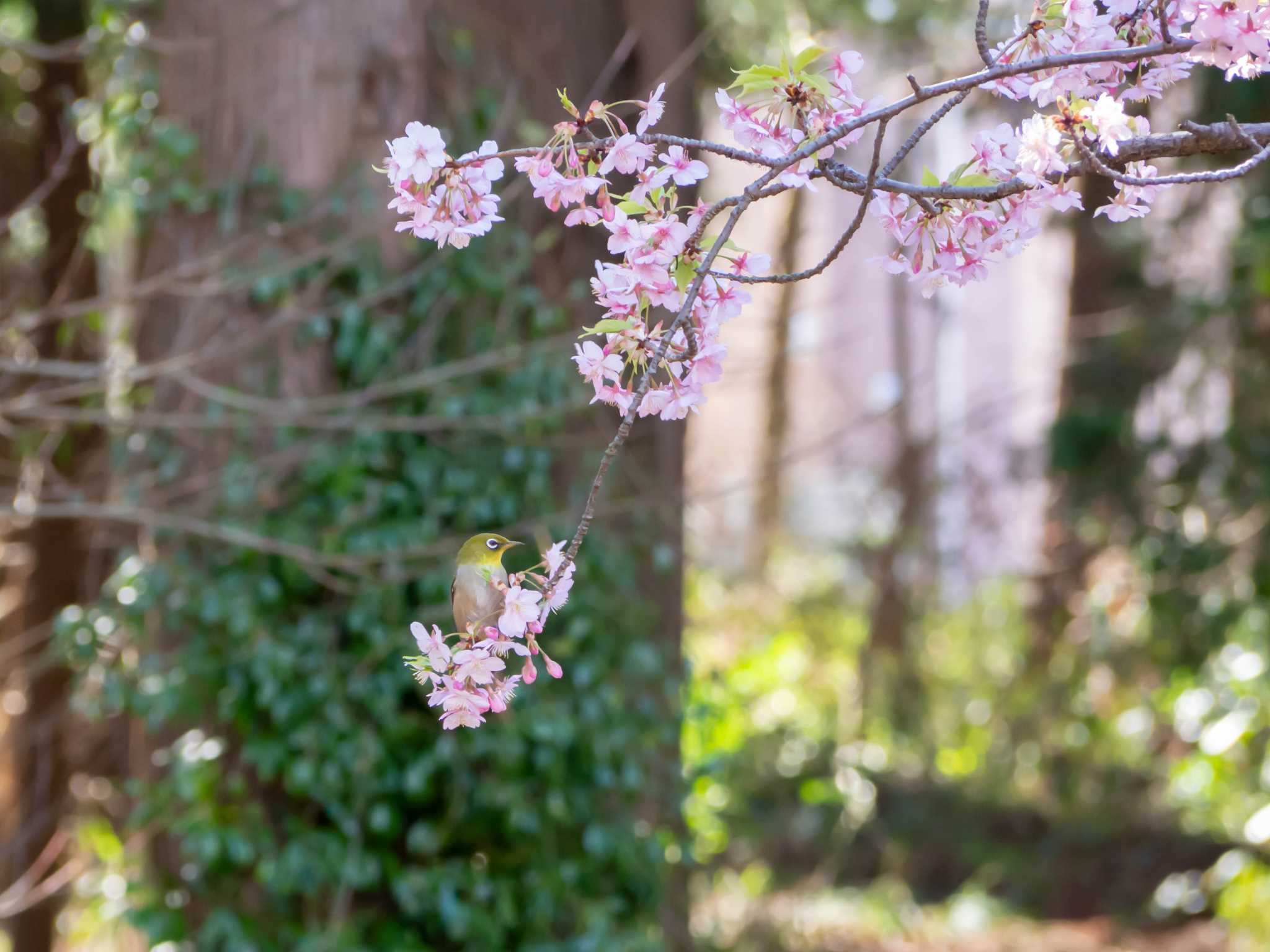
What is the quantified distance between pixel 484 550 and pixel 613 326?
1.57 ft

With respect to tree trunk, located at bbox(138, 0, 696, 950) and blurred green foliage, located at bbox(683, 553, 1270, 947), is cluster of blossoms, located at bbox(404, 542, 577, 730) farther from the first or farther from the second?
blurred green foliage, located at bbox(683, 553, 1270, 947)

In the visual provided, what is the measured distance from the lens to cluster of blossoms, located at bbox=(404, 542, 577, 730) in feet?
3.11

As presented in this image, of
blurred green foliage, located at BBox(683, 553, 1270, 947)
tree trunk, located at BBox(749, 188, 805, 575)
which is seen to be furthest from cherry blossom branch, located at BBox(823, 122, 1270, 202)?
tree trunk, located at BBox(749, 188, 805, 575)

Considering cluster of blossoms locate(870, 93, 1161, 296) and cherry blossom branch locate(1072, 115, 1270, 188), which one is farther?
cluster of blossoms locate(870, 93, 1161, 296)

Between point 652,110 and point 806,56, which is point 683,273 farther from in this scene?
point 806,56

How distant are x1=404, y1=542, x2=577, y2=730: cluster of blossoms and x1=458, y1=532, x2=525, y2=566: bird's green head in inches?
17.0

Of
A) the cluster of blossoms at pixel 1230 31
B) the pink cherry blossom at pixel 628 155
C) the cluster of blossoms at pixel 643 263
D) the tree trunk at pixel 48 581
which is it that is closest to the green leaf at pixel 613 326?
the cluster of blossoms at pixel 643 263

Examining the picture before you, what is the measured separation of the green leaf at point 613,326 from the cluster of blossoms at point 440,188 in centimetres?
14

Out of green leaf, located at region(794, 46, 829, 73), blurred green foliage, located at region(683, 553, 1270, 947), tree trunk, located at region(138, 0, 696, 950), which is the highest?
tree trunk, located at region(138, 0, 696, 950)

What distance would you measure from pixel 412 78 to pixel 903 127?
3834 mm

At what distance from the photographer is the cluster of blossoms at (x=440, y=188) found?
107 cm

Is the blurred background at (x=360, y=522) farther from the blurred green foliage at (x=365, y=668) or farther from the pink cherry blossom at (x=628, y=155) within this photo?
the pink cherry blossom at (x=628, y=155)

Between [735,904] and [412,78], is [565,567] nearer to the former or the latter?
[412,78]

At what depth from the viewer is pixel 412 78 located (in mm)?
3041
